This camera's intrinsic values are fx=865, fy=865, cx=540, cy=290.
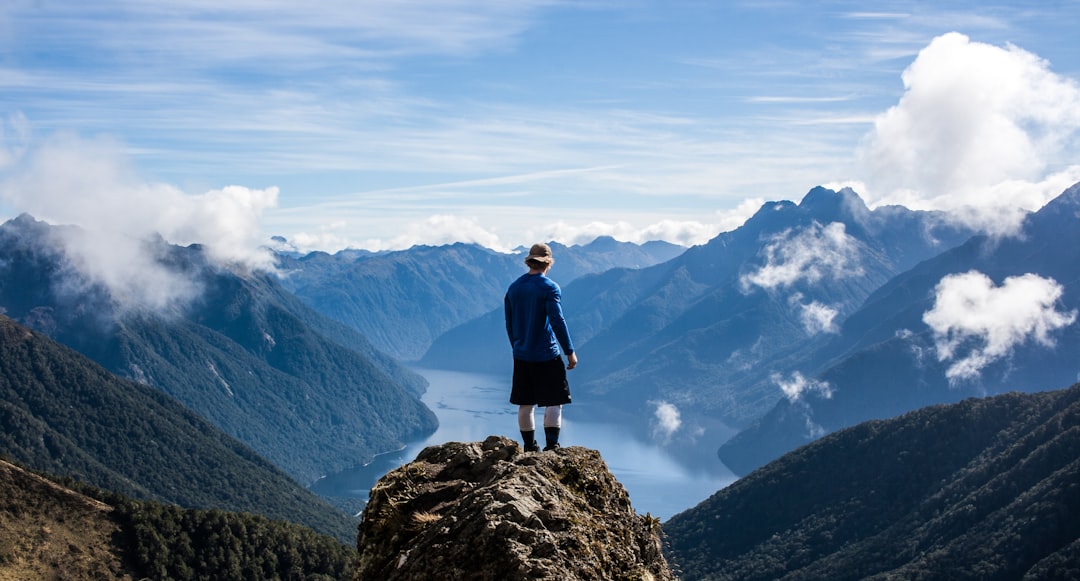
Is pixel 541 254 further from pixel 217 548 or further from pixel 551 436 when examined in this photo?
pixel 217 548

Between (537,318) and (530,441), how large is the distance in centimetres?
216

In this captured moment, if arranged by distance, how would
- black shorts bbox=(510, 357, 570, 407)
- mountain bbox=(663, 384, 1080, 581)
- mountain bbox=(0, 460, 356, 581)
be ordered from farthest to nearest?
mountain bbox=(663, 384, 1080, 581), mountain bbox=(0, 460, 356, 581), black shorts bbox=(510, 357, 570, 407)

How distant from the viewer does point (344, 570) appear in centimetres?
9844

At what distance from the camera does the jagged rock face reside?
905 cm

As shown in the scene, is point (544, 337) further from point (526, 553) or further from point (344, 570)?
point (344, 570)

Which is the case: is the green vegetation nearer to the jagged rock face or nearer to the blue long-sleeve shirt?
the blue long-sleeve shirt

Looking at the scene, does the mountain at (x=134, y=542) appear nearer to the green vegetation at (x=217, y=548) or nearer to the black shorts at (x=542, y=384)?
the green vegetation at (x=217, y=548)

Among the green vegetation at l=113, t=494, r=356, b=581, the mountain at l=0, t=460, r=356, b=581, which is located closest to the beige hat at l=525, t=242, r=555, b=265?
the mountain at l=0, t=460, r=356, b=581

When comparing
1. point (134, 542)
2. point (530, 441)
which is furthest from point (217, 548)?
point (530, 441)

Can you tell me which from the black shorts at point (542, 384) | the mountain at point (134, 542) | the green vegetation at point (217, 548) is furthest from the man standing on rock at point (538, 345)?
the green vegetation at point (217, 548)

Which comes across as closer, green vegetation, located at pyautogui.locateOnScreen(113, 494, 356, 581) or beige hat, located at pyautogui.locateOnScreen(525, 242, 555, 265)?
beige hat, located at pyautogui.locateOnScreen(525, 242, 555, 265)

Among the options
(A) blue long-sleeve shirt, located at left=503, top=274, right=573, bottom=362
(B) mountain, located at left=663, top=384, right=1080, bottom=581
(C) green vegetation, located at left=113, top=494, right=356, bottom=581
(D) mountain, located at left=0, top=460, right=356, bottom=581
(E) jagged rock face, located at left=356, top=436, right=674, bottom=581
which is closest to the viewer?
(E) jagged rock face, located at left=356, top=436, right=674, bottom=581

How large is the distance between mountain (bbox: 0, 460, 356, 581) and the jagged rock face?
247ft

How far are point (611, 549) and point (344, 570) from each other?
9597 cm
